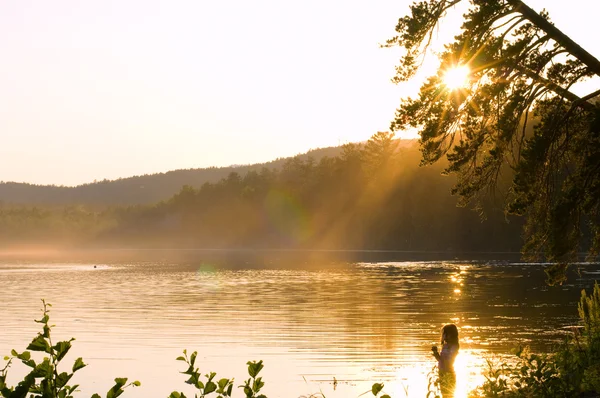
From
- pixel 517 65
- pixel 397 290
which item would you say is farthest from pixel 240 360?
pixel 397 290

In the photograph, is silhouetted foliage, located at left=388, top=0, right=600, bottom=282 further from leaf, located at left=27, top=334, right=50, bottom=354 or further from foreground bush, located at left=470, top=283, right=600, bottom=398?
leaf, located at left=27, top=334, right=50, bottom=354

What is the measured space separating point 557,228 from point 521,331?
12.3 m

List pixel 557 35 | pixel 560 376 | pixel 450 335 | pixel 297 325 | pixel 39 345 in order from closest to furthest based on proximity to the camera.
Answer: pixel 39 345 < pixel 560 376 < pixel 450 335 < pixel 557 35 < pixel 297 325

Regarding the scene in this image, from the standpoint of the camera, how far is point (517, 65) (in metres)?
21.3

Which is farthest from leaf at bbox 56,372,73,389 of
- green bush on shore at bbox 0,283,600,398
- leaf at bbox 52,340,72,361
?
leaf at bbox 52,340,72,361

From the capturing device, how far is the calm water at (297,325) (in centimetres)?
2470

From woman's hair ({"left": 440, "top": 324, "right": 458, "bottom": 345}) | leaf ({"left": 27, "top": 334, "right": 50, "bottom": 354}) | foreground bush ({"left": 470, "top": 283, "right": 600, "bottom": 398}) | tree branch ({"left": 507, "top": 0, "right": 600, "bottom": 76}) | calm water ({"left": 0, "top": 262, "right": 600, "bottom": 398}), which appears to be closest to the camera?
leaf ({"left": 27, "top": 334, "right": 50, "bottom": 354})

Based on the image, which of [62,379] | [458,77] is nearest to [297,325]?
[458,77]

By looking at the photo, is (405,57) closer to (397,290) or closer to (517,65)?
(517,65)

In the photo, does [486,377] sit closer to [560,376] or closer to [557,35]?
[560,376]

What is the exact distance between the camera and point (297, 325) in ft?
124

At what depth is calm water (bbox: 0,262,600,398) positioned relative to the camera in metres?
24.7

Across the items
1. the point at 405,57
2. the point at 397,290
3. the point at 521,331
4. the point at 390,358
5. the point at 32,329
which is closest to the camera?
the point at 405,57

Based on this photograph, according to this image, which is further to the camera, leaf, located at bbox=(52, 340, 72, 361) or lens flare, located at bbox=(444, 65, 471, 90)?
lens flare, located at bbox=(444, 65, 471, 90)
